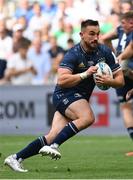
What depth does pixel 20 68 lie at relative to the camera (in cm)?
1997

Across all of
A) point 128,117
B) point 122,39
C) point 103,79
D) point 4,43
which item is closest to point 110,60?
point 103,79

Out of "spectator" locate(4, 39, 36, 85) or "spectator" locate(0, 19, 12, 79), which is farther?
"spectator" locate(0, 19, 12, 79)

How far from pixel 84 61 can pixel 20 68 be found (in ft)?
32.4

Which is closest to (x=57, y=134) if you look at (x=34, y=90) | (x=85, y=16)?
(x=34, y=90)

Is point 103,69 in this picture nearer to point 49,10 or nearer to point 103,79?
point 103,79

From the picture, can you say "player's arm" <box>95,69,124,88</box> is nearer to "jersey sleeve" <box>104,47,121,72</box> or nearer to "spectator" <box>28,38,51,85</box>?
"jersey sleeve" <box>104,47,121,72</box>

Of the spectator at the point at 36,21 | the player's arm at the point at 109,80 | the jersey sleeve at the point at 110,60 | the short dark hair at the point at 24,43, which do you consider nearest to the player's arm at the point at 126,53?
the jersey sleeve at the point at 110,60

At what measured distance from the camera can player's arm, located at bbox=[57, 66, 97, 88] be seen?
9.79 metres

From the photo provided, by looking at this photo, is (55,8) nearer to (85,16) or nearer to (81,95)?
(85,16)

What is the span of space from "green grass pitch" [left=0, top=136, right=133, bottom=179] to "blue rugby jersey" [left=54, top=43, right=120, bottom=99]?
3.69ft

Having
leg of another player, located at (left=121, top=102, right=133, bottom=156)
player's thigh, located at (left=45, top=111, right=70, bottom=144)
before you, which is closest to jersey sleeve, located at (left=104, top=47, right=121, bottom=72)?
player's thigh, located at (left=45, top=111, right=70, bottom=144)

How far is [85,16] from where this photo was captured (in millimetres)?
21109

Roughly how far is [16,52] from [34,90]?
155cm

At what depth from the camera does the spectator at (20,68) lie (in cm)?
1997
